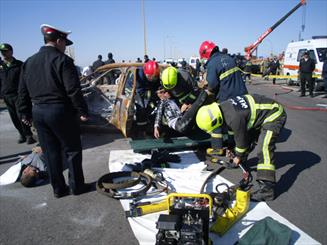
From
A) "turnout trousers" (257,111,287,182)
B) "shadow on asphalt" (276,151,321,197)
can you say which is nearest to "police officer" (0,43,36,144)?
"turnout trousers" (257,111,287,182)

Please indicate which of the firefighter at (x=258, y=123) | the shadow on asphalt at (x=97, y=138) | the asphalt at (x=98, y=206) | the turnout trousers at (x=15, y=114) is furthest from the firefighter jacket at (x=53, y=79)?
the turnout trousers at (x=15, y=114)

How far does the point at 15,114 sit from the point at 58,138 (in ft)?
11.0

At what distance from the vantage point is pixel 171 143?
4785 mm

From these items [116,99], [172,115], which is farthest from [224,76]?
[116,99]

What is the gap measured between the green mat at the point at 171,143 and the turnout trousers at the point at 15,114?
2793 millimetres

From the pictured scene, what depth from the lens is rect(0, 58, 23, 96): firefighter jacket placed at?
5605mm

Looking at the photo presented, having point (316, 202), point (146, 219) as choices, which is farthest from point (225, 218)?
point (316, 202)

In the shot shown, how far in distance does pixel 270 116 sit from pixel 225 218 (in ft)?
4.59

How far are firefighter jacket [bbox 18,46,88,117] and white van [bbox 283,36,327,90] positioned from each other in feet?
41.8

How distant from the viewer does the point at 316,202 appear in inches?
130

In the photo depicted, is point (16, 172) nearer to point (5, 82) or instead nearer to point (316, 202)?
point (5, 82)

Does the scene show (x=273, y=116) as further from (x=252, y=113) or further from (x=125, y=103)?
(x=125, y=103)

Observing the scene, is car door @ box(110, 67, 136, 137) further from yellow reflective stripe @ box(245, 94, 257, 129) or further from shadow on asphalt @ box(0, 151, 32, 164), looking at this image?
yellow reflective stripe @ box(245, 94, 257, 129)

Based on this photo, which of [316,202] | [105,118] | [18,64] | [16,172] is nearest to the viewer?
[316,202]
